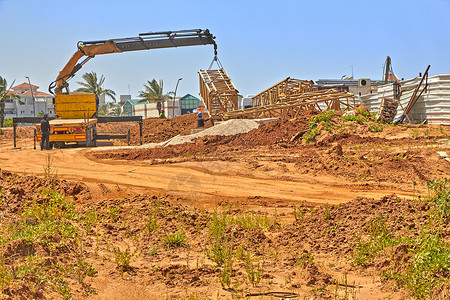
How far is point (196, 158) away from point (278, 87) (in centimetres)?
1183

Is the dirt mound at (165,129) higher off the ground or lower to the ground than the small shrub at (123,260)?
higher

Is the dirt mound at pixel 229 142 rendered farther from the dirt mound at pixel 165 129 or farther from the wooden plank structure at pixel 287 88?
the dirt mound at pixel 165 129

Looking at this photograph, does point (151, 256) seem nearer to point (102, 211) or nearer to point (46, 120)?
point (102, 211)

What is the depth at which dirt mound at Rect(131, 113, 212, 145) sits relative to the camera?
29.7 metres

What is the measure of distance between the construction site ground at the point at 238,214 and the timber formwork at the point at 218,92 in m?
8.43

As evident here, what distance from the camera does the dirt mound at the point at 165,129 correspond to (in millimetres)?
29672

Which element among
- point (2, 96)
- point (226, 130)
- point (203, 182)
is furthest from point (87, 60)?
point (2, 96)

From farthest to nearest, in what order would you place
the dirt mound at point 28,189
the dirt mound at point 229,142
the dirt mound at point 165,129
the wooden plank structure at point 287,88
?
1. the dirt mound at point 165,129
2. the wooden plank structure at point 287,88
3. the dirt mound at point 229,142
4. the dirt mound at point 28,189

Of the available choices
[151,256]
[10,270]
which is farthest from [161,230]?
[10,270]

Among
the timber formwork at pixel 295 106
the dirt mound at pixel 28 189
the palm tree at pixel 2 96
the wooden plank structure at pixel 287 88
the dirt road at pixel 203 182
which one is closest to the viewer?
the dirt mound at pixel 28 189

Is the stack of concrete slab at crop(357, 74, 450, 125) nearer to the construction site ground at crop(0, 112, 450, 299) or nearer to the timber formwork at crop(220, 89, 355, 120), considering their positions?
the timber formwork at crop(220, 89, 355, 120)

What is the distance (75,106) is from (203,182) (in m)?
14.1

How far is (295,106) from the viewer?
24969 mm

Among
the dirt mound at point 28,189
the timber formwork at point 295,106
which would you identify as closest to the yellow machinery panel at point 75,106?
the timber formwork at point 295,106
